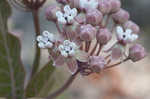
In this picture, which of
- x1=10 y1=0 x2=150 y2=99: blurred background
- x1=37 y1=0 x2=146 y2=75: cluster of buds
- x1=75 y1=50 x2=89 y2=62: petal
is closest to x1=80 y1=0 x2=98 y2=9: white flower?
x1=37 y1=0 x2=146 y2=75: cluster of buds

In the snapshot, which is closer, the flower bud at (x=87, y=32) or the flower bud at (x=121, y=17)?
the flower bud at (x=87, y=32)

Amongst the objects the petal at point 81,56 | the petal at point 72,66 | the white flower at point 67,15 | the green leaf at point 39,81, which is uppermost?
the white flower at point 67,15

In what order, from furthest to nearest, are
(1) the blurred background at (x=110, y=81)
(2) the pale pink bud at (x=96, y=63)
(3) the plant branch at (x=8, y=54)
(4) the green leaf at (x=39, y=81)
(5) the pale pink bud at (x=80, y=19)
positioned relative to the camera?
(1) the blurred background at (x=110, y=81) < (4) the green leaf at (x=39, y=81) < (3) the plant branch at (x=8, y=54) < (5) the pale pink bud at (x=80, y=19) < (2) the pale pink bud at (x=96, y=63)

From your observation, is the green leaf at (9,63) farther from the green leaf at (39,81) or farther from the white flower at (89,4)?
the white flower at (89,4)

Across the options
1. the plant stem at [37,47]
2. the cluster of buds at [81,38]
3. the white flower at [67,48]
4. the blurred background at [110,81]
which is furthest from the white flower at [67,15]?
the blurred background at [110,81]

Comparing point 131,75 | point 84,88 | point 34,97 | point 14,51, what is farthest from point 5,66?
point 131,75

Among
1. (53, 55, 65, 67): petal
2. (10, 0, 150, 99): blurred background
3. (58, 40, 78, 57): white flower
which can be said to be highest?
(58, 40, 78, 57): white flower

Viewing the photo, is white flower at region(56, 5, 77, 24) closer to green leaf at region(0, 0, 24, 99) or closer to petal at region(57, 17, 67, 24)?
petal at region(57, 17, 67, 24)
